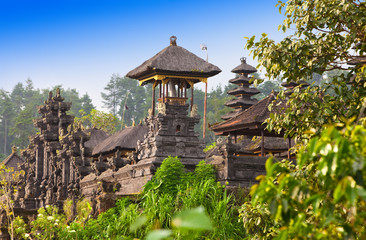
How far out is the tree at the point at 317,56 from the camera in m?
8.00

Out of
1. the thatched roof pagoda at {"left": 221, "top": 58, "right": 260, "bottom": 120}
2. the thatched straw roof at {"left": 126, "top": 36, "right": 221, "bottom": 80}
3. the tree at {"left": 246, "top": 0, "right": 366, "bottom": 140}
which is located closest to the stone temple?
the thatched straw roof at {"left": 126, "top": 36, "right": 221, "bottom": 80}

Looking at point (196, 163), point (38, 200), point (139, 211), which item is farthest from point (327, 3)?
point (38, 200)

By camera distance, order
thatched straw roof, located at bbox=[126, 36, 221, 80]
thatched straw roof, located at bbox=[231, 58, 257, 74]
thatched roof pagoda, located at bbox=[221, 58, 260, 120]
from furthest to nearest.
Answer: thatched straw roof, located at bbox=[231, 58, 257, 74] < thatched roof pagoda, located at bbox=[221, 58, 260, 120] < thatched straw roof, located at bbox=[126, 36, 221, 80]

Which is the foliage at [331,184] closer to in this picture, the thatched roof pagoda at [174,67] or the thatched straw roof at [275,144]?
the thatched roof pagoda at [174,67]

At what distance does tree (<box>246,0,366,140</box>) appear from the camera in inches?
315

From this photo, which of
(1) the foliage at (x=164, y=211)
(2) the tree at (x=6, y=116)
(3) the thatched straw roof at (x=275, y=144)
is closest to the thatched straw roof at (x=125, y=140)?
(3) the thatched straw roof at (x=275, y=144)

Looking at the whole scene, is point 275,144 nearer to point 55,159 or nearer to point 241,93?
point 55,159

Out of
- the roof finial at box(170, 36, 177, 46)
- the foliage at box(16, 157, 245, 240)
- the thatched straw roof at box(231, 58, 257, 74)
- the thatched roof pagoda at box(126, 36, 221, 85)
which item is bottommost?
the foliage at box(16, 157, 245, 240)

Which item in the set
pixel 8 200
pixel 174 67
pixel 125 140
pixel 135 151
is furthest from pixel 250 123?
pixel 125 140

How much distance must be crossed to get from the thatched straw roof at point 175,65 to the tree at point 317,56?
1158 centimetres

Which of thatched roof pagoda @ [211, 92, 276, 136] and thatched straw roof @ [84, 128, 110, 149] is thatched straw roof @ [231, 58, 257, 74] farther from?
thatched roof pagoda @ [211, 92, 276, 136]

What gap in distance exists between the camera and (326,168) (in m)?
3.24

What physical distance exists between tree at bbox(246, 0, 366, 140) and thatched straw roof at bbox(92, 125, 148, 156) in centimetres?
1922

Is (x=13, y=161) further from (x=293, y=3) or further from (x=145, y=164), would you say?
(x=293, y=3)
